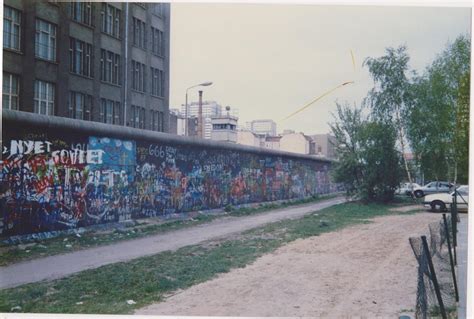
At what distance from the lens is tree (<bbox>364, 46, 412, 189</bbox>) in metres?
7.08

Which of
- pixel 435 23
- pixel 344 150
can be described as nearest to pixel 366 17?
pixel 435 23

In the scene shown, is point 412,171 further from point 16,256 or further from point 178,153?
point 16,256

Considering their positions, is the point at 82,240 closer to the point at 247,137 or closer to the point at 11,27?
the point at 11,27

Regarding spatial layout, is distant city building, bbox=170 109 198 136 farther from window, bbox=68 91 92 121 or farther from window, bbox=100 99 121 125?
window, bbox=68 91 92 121

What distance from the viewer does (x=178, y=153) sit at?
10828mm

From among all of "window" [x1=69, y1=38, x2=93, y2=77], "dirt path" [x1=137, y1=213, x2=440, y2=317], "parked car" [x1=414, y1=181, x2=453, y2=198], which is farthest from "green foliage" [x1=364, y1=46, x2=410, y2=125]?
"window" [x1=69, y1=38, x2=93, y2=77]

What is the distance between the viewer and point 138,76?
938 cm

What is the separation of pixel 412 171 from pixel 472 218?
264cm

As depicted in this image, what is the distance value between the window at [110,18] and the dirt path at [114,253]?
4.10m

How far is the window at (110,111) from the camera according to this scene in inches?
377

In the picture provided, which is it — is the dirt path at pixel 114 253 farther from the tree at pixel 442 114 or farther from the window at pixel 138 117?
the tree at pixel 442 114

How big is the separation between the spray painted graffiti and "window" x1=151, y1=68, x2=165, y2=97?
4.19 ft

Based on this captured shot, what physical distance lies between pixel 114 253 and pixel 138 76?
4111 millimetres

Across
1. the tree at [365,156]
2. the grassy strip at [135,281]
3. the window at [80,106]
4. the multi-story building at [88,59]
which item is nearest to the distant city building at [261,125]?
the tree at [365,156]
